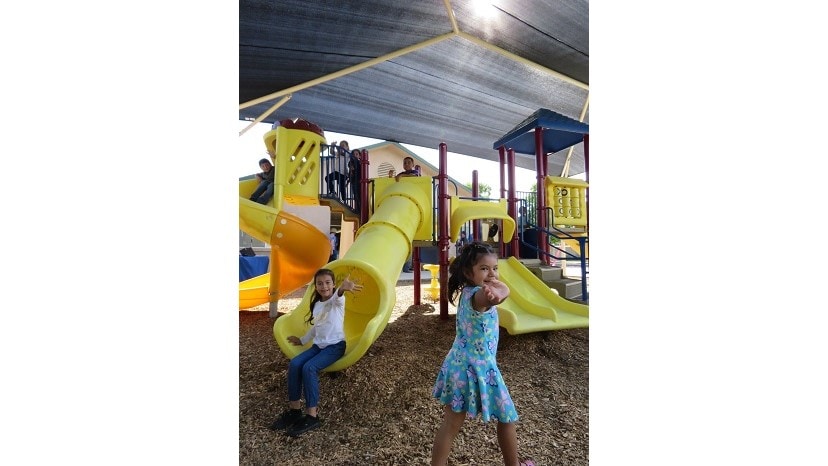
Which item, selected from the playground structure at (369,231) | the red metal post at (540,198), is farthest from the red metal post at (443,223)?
the red metal post at (540,198)

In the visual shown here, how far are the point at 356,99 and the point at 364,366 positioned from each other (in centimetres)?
237

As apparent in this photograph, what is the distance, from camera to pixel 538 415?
1.25 meters

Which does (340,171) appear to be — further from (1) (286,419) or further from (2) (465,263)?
(2) (465,263)

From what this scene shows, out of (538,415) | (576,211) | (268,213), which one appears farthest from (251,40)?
(576,211)

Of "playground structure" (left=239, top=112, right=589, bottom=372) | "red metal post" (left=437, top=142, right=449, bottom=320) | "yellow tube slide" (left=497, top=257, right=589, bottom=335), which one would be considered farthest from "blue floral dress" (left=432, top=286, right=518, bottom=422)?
"red metal post" (left=437, top=142, right=449, bottom=320)

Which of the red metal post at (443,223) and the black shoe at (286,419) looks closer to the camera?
the black shoe at (286,419)

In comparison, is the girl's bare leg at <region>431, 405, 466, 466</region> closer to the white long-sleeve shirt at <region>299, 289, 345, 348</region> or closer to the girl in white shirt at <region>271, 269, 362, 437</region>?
the girl in white shirt at <region>271, 269, 362, 437</region>

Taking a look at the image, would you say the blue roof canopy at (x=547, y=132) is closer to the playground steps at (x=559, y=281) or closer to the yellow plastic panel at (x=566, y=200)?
the yellow plastic panel at (x=566, y=200)

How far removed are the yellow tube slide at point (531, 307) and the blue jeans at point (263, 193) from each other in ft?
5.56

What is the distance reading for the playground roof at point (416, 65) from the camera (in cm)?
150

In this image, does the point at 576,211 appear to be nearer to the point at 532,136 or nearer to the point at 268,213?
the point at 532,136

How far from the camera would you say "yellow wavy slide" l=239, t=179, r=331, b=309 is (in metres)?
2.19

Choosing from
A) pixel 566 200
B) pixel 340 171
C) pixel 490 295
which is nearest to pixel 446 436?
pixel 490 295
